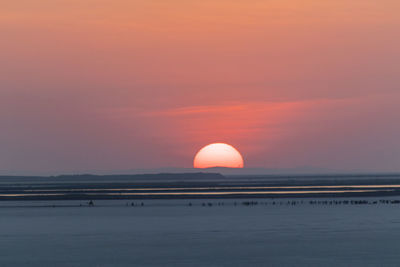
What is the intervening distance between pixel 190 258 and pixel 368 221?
20.5m

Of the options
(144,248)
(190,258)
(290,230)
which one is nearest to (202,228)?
(290,230)

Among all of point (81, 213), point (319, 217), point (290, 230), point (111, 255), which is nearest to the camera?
point (111, 255)

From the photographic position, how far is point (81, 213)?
61844 millimetres

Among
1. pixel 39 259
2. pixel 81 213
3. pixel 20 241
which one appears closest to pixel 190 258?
pixel 39 259

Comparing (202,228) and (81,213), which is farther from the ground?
(81,213)

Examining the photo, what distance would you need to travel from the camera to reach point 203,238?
40.2 m

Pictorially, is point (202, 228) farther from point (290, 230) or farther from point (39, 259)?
point (39, 259)

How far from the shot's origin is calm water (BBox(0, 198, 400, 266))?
32.7 meters

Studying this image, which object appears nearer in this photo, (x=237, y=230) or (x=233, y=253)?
(x=233, y=253)

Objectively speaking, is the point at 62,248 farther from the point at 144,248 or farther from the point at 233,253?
the point at 233,253

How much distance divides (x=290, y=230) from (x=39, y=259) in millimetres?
16187

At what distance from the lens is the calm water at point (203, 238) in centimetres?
3266

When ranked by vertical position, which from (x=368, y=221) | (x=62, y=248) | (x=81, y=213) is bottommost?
(x=62, y=248)

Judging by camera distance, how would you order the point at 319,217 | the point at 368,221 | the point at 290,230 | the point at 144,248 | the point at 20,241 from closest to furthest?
the point at 144,248 → the point at 20,241 → the point at 290,230 → the point at 368,221 → the point at 319,217
